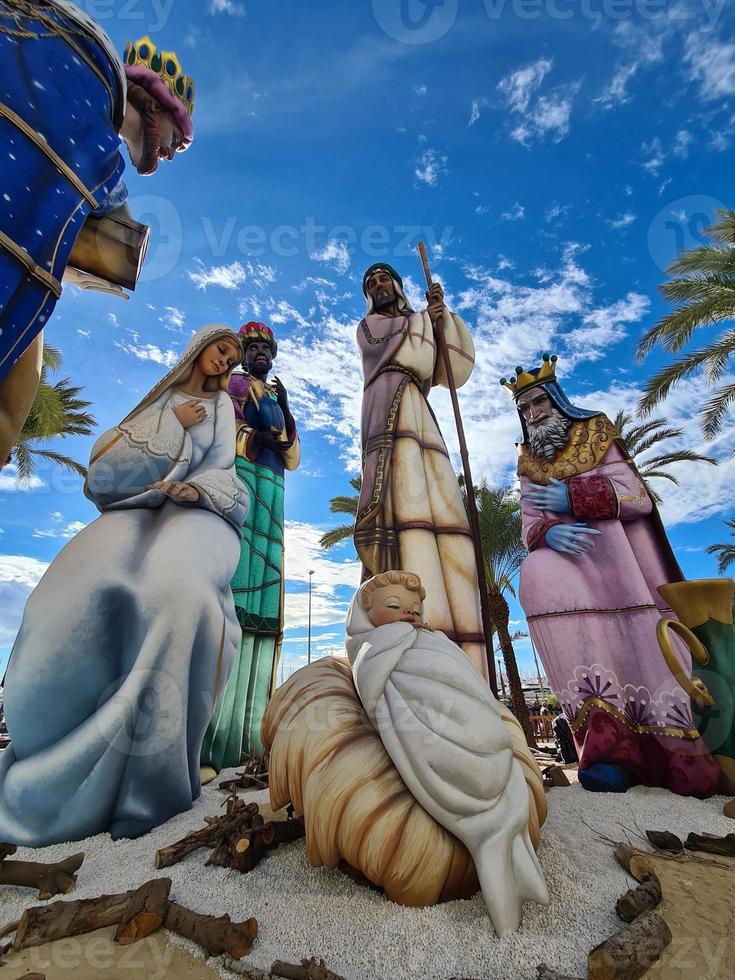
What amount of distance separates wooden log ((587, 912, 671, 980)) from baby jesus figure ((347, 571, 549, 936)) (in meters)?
0.27

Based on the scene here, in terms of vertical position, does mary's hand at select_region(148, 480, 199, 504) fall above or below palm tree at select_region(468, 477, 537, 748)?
below

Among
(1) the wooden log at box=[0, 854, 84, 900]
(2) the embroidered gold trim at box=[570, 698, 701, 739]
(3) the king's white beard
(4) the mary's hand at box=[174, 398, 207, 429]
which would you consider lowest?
(1) the wooden log at box=[0, 854, 84, 900]

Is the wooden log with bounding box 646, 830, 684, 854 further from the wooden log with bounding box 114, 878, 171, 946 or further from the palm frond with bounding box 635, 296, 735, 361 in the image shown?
the palm frond with bounding box 635, 296, 735, 361

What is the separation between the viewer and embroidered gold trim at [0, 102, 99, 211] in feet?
5.65

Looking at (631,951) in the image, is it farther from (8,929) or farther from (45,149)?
(45,149)

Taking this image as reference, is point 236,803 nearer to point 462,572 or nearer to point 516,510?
point 462,572

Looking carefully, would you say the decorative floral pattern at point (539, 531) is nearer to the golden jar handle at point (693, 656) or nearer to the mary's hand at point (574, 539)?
the mary's hand at point (574, 539)

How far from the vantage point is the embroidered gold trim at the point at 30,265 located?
5.50 ft

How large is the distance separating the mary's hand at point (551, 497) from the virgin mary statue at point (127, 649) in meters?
2.41

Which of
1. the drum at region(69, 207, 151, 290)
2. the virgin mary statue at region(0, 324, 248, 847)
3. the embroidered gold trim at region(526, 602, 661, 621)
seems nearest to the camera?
the virgin mary statue at region(0, 324, 248, 847)

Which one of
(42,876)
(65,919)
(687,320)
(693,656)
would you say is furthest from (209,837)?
(687,320)

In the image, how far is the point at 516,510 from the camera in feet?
35.6

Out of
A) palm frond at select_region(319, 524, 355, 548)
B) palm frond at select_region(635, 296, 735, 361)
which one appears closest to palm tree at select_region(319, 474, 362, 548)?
palm frond at select_region(319, 524, 355, 548)

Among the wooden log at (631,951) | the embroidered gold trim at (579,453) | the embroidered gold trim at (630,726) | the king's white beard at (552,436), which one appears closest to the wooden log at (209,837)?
the wooden log at (631,951)
